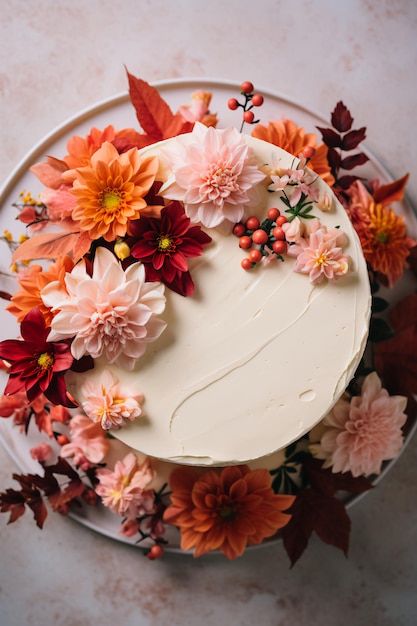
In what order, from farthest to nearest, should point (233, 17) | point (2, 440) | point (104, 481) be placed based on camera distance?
point (233, 17) < point (2, 440) < point (104, 481)

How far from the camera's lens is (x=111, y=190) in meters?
1.10

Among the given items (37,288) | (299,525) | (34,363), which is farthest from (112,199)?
(299,525)

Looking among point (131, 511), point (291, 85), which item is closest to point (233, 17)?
point (291, 85)

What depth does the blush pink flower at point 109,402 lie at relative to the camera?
1.11m

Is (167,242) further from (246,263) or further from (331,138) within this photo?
(331,138)

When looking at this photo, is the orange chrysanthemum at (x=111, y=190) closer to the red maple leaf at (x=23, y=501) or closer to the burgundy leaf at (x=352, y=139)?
the burgundy leaf at (x=352, y=139)

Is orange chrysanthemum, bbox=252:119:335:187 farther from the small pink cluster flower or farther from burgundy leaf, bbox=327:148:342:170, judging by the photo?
the small pink cluster flower

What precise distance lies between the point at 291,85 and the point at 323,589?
1.38 metres

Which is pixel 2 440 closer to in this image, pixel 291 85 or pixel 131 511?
pixel 131 511

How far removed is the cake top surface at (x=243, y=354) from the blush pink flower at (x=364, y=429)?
170 millimetres

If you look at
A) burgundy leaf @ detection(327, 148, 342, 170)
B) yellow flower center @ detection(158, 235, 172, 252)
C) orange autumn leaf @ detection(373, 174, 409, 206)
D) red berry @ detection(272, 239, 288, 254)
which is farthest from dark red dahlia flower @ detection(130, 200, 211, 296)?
orange autumn leaf @ detection(373, 174, 409, 206)

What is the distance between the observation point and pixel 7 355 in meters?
1.10

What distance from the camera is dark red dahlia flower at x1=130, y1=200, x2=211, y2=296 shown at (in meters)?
1.11

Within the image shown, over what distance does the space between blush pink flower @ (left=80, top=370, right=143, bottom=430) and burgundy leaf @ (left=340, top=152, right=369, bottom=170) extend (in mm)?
719
